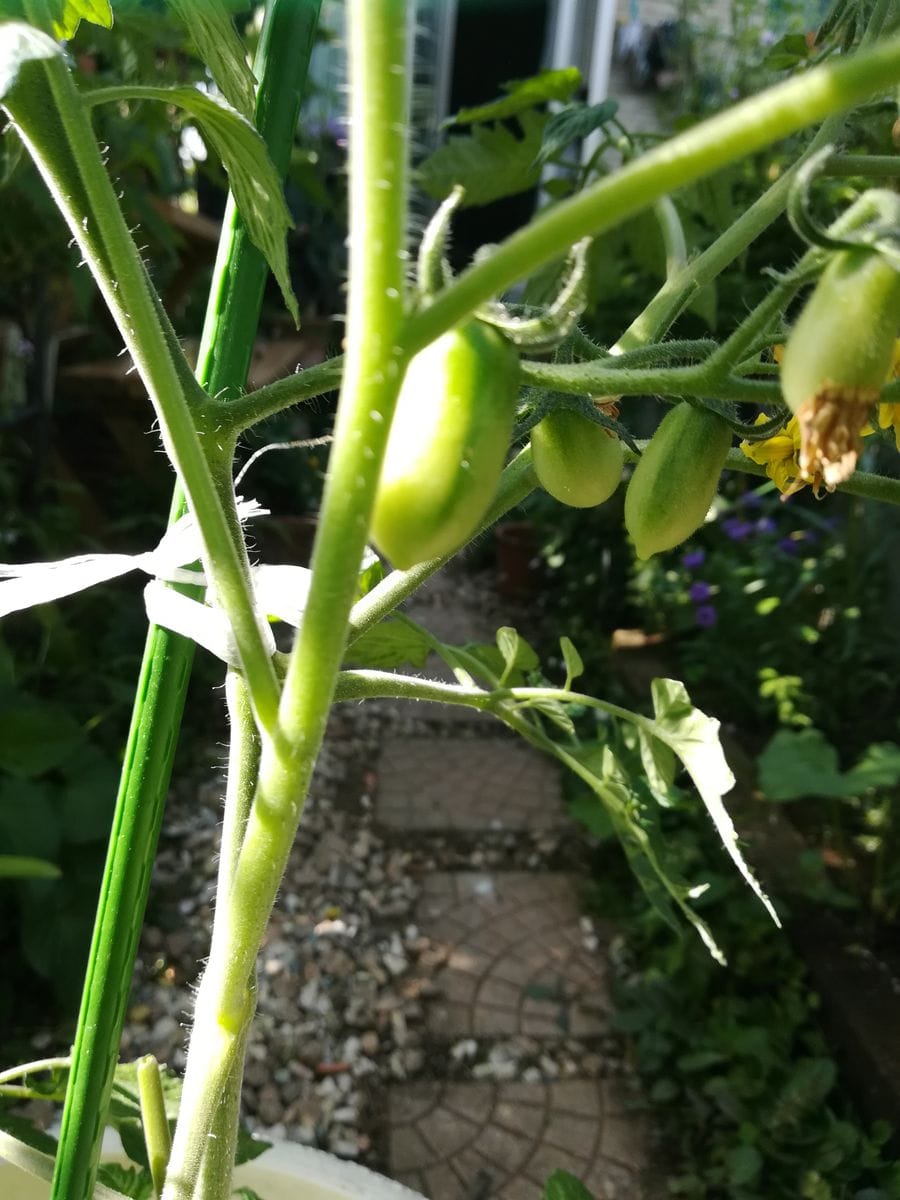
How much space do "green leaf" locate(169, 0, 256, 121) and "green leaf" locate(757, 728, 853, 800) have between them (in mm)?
1215

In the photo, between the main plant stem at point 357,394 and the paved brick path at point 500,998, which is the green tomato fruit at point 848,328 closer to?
the main plant stem at point 357,394

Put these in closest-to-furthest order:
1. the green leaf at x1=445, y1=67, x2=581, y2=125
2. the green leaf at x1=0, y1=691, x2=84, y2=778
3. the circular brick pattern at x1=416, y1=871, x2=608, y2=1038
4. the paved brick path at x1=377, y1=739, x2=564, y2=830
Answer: the green leaf at x1=445, y1=67, x2=581, y2=125
the green leaf at x1=0, y1=691, x2=84, y2=778
the circular brick pattern at x1=416, y1=871, x2=608, y2=1038
the paved brick path at x1=377, y1=739, x2=564, y2=830

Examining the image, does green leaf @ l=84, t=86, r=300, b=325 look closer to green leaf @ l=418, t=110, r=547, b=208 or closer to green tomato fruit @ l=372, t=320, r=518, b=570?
green tomato fruit @ l=372, t=320, r=518, b=570

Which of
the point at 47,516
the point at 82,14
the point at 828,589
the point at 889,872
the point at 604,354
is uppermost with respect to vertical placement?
the point at 828,589

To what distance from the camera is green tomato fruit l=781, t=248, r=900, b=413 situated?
22cm

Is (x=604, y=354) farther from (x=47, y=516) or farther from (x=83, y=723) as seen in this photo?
(x=47, y=516)

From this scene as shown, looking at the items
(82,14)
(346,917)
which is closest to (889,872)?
(346,917)

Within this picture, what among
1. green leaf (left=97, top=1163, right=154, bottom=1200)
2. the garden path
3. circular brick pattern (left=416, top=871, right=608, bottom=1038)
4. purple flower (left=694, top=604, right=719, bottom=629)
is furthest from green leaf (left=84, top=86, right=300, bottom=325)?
purple flower (left=694, top=604, right=719, bottom=629)

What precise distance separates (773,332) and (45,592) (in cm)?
28

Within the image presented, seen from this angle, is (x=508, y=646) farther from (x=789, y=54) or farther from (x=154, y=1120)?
(x=789, y=54)

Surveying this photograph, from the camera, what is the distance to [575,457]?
0.31 meters

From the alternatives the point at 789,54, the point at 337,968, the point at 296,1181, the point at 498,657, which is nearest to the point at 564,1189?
the point at 296,1181

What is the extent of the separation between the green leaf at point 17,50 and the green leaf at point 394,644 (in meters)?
0.33

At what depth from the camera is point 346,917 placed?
1.66 metres
